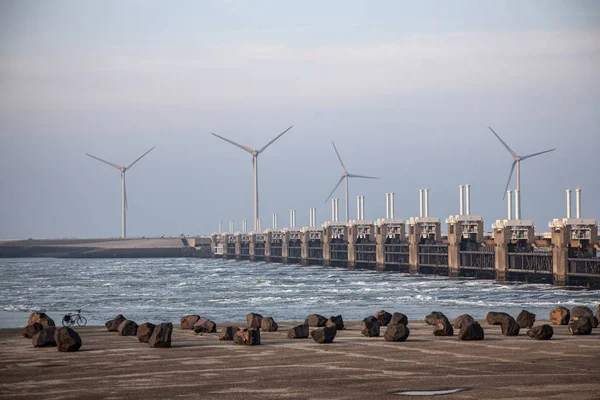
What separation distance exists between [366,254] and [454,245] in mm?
58398

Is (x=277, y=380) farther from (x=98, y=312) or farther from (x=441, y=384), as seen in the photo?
(x=98, y=312)

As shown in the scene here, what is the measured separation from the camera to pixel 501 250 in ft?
414

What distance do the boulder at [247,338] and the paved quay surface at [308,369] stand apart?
32 cm

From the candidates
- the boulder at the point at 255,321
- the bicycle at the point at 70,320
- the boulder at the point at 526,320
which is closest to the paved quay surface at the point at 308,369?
the boulder at the point at 526,320

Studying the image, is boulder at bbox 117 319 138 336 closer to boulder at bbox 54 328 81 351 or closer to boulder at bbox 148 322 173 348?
boulder at bbox 148 322 173 348

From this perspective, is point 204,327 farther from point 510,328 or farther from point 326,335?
point 510,328

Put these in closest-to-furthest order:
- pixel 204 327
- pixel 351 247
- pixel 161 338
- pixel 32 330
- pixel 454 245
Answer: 1. pixel 161 338
2. pixel 32 330
3. pixel 204 327
4. pixel 454 245
5. pixel 351 247

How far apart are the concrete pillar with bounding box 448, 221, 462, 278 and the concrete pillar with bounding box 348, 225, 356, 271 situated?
4482cm

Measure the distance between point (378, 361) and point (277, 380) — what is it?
5511 mm

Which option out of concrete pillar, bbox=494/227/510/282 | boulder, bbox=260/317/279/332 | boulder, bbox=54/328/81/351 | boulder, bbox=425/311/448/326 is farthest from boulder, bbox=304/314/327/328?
concrete pillar, bbox=494/227/510/282

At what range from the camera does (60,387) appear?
93.5 ft

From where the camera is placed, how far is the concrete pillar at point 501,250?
4882 inches

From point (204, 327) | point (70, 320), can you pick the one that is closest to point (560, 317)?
point (204, 327)

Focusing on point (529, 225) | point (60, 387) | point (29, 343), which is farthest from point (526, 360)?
point (529, 225)
